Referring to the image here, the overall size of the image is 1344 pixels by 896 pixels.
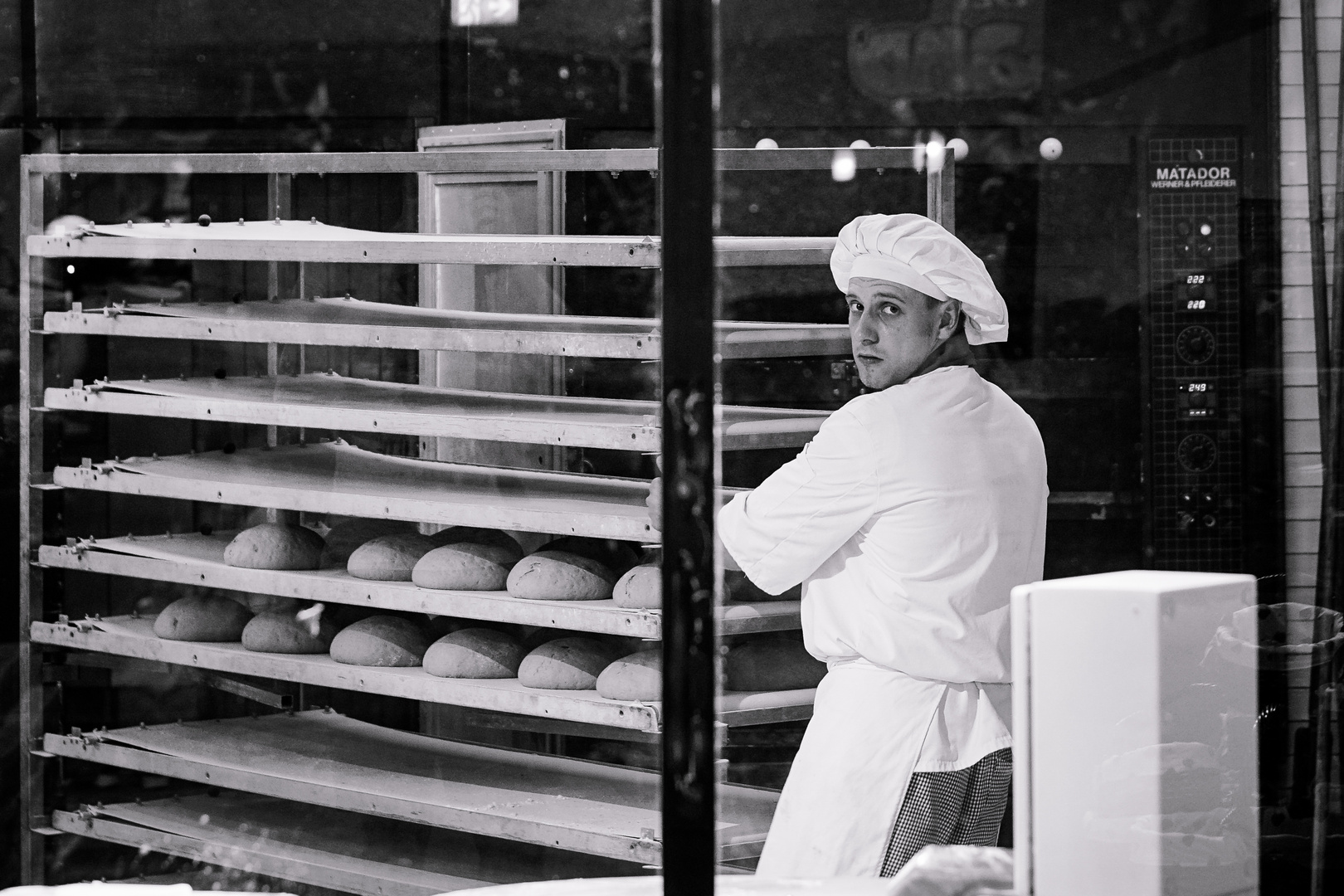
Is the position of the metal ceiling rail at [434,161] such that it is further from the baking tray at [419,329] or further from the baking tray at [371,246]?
the baking tray at [419,329]

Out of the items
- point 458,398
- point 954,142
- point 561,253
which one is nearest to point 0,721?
point 458,398

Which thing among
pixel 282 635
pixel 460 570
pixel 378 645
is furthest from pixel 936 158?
pixel 282 635

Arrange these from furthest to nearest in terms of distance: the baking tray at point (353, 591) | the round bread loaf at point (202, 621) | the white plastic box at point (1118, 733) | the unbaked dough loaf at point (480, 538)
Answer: the round bread loaf at point (202, 621), the unbaked dough loaf at point (480, 538), the baking tray at point (353, 591), the white plastic box at point (1118, 733)

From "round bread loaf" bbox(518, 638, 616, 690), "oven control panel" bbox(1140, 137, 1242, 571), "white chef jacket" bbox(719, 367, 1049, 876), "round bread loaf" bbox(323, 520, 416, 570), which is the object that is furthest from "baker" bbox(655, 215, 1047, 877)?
"oven control panel" bbox(1140, 137, 1242, 571)

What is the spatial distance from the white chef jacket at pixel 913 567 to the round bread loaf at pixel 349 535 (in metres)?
1.02

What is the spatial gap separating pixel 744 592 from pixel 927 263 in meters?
0.62

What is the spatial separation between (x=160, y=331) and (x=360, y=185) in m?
0.54

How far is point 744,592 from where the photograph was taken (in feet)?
6.88

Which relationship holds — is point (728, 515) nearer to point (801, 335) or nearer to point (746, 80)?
point (801, 335)

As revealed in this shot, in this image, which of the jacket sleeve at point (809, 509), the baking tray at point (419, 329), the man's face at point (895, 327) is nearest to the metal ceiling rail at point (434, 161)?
the baking tray at point (419, 329)

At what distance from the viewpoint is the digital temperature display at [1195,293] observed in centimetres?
282

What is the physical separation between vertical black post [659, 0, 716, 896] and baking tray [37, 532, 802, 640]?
684mm

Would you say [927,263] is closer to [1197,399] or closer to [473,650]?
[473,650]

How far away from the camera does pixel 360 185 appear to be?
2.70 m
